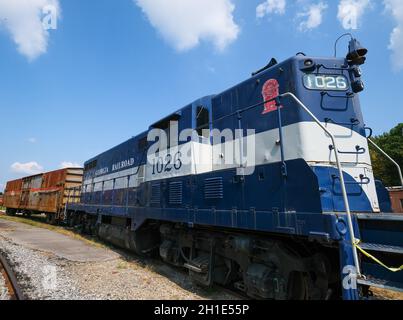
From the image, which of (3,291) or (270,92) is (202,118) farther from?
(3,291)

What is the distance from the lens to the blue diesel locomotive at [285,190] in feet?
10.8

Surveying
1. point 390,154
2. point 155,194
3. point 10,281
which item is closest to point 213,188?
point 155,194

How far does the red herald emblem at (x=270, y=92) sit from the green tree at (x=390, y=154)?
3049cm

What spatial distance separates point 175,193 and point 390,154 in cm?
3600

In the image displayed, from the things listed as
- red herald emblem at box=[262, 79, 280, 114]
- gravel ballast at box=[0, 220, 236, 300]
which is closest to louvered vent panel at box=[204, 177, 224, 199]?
red herald emblem at box=[262, 79, 280, 114]

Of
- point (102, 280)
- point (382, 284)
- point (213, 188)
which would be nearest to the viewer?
point (382, 284)

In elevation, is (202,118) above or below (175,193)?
above

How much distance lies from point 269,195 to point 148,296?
2.98m

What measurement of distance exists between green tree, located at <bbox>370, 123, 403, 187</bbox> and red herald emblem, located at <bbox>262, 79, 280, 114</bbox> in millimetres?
30490

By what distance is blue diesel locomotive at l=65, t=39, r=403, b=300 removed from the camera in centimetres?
329

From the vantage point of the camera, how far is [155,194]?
7156 millimetres

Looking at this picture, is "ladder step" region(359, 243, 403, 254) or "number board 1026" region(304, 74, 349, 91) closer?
"ladder step" region(359, 243, 403, 254)

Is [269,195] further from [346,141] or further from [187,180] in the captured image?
[187,180]

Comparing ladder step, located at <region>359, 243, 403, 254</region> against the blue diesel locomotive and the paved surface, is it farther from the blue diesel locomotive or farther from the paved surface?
the paved surface
